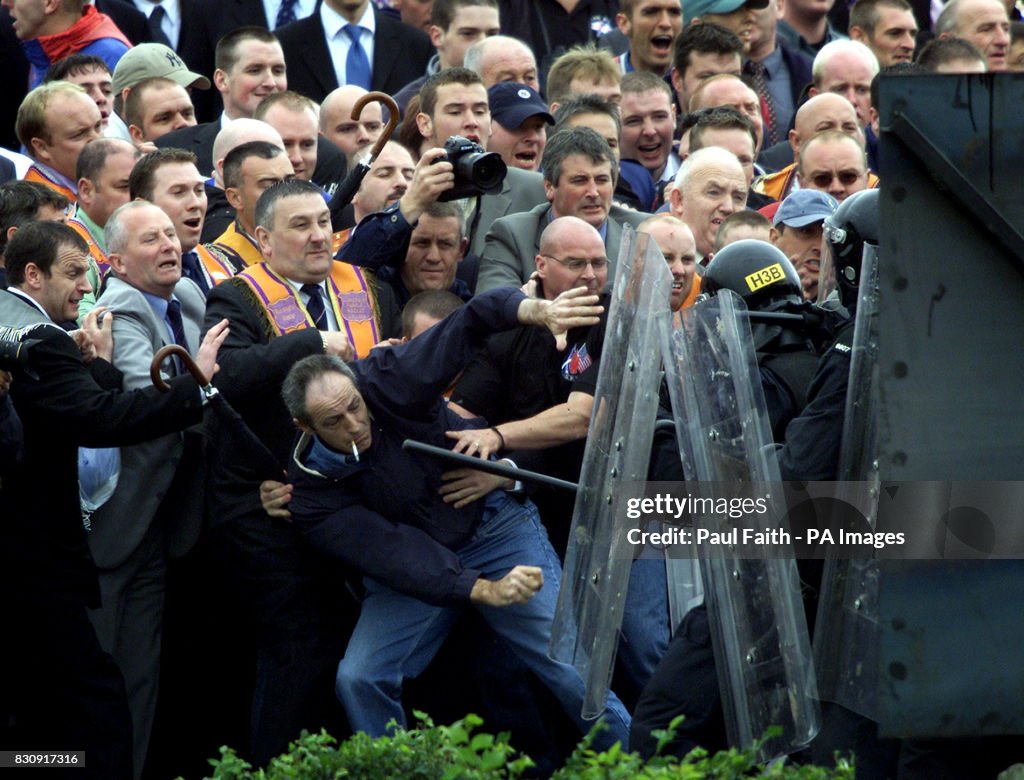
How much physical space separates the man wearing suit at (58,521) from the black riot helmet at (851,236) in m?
2.48

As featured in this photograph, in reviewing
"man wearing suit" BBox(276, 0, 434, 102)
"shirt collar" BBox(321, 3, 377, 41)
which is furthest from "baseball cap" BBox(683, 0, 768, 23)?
"shirt collar" BBox(321, 3, 377, 41)

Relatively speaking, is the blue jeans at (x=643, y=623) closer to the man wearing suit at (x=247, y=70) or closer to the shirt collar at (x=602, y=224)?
the shirt collar at (x=602, y=224)

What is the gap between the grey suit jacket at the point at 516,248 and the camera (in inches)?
324

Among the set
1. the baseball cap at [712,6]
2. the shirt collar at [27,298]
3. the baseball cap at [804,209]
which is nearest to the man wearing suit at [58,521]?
the shirt collar at [27,298]

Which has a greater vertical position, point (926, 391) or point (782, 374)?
point (926, 391)

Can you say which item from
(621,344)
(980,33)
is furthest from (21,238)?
(980,33)

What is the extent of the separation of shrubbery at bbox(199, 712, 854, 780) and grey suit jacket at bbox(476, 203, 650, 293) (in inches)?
145

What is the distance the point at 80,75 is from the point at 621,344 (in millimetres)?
4626

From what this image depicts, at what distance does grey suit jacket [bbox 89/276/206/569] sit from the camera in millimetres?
7434

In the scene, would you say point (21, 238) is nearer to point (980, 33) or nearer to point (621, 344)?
point (621, 344)

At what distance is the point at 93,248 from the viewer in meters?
8.18

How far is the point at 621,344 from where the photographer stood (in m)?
6.06

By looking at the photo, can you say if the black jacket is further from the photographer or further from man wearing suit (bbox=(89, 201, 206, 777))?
the photographer

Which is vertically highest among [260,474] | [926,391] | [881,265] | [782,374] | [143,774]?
[881,265]
